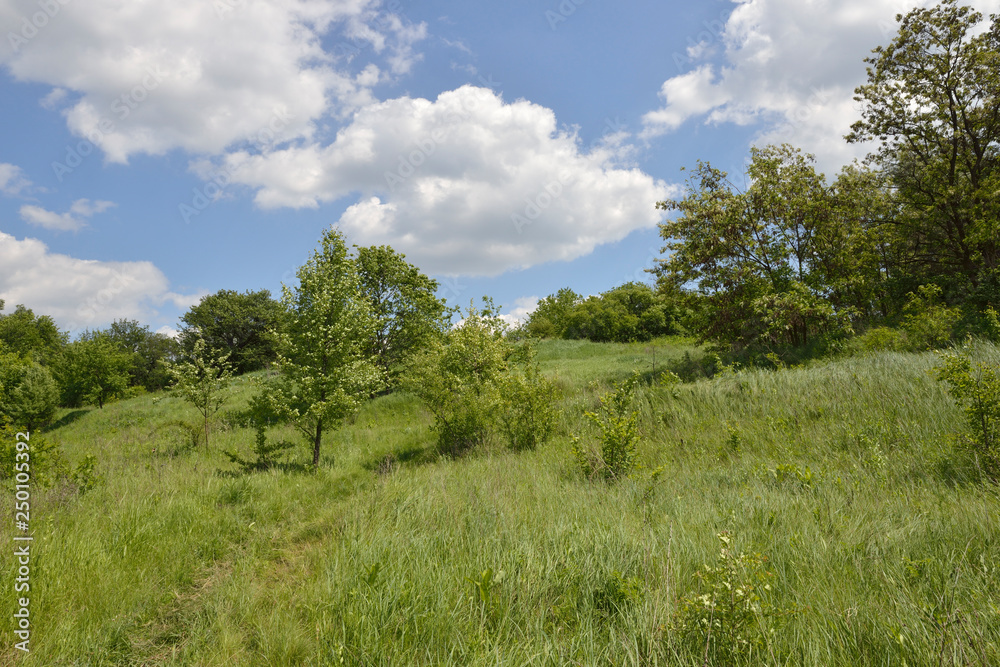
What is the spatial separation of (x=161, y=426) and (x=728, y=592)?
22439 millimetres

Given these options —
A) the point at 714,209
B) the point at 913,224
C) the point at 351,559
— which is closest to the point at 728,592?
the point at 351,559

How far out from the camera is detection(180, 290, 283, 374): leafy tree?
54.7 metres

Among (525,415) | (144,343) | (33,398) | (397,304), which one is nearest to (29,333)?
(144,343)

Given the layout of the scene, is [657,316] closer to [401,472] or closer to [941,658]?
[401,472]

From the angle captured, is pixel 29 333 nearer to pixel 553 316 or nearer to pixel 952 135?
pixel 553 316

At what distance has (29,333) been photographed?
203 feet

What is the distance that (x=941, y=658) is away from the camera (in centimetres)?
201

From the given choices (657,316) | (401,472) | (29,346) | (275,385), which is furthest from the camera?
(29,346)

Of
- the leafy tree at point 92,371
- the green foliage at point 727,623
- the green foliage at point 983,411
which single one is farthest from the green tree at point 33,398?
the green foliage at point 983,411

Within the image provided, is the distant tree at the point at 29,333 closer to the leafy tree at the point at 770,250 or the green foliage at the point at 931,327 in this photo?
the leafy tree at the point at 770,250

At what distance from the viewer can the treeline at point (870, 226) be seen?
14039 mm

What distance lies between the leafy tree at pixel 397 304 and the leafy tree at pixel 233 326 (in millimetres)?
34808

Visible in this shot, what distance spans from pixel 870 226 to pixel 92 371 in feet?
155

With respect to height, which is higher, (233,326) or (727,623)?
(233,326)
